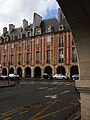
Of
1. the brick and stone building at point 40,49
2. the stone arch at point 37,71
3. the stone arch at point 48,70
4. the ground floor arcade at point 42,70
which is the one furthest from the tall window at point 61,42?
the stone arch at point 37,71

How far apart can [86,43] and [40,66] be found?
4431 centimetres

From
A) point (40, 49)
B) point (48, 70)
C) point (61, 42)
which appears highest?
point (61, 42)

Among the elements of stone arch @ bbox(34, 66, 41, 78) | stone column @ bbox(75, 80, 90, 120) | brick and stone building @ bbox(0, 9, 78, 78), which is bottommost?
stone column @ bbox(75, 80, 90, 120)

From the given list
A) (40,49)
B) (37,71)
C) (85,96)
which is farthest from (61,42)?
(85,96)

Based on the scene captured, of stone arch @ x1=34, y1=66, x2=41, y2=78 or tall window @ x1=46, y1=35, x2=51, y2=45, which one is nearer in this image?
tall window @ x1=46, y1=35, x2=51, y2=45

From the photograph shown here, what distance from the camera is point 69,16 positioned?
5.77 m

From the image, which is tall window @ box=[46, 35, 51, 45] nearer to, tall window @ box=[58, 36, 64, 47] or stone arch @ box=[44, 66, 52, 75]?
tall window @ box=[58, 36, 64, 47]

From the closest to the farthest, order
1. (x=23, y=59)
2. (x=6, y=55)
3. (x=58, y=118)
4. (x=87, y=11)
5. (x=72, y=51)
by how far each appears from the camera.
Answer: (x=87, y=11)
(x=58, y=118)
(x=72, y=51)
(x=23, y=59)
(x=6, y=55)

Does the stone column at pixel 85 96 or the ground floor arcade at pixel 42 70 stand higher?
the ground floor arcade at pixel 42 70

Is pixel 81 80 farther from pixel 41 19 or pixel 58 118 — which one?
pixel 41 19

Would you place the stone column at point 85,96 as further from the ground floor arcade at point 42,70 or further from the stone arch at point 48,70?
the stone arch at point 48,70

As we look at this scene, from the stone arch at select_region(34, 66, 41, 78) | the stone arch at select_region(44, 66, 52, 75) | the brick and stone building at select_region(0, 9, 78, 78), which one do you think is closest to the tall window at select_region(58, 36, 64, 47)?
the brick and stone building at select_region(0, 9, 78, 78)

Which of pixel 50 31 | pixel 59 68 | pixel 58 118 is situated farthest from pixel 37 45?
pixel 58 118

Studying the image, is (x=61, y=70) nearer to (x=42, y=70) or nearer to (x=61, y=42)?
(x=42, y=70)
